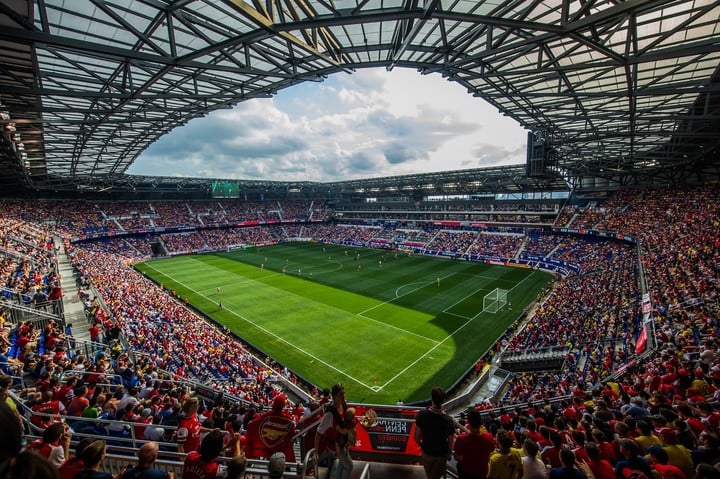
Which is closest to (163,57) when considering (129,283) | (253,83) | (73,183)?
(253,83)

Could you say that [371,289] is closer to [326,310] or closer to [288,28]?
[326,310]

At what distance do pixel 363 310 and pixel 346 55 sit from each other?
64.6 feet

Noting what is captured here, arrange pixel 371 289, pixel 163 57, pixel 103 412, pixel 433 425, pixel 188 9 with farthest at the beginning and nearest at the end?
pixel 371 289, pixel 163 57, pixel 188 9, pixel 103 412, pixel 433 425

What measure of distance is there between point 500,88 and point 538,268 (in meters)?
29.5

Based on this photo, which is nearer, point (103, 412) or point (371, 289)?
point (103, 412)

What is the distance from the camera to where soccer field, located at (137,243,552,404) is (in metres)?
18.9

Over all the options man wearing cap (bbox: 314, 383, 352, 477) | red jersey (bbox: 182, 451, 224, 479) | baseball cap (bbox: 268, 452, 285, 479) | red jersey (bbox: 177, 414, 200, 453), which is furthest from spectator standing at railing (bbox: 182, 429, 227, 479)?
red jersey (bbox: 177, 414, 200, 453)

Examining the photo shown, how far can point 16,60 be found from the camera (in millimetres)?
11609

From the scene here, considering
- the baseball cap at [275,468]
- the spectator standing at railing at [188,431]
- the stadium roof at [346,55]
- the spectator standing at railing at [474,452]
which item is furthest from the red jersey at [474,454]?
the stadium roof at [346,55]

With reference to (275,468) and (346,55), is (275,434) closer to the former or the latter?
(275,468)

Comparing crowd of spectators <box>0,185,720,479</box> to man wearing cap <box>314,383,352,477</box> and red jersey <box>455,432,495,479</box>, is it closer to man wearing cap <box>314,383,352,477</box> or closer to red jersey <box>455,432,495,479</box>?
red jersey <box>455,432,495,479</box>

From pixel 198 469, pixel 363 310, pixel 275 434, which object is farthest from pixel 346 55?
pixel 363 310

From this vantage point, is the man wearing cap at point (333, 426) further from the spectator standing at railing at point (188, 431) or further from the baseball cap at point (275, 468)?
the spectator standing at railing at point (188, 431)

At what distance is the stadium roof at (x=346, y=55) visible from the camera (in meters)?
9.41
